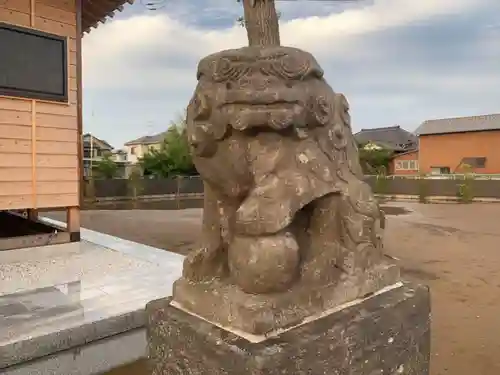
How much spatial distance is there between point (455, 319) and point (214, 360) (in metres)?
3.09

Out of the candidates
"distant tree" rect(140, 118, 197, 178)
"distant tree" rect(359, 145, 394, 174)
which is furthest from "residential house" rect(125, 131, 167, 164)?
"distant tree" rect(359, 145, 394, 174)

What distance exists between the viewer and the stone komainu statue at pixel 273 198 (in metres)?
1.39

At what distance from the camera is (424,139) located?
23906 mm

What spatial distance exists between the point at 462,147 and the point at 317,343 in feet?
78.7

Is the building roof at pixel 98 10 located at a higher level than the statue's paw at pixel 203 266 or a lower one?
higher

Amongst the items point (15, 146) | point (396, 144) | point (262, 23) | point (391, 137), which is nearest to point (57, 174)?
point (15, 146)

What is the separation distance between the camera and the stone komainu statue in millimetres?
1394

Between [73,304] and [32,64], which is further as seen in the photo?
[32,64]

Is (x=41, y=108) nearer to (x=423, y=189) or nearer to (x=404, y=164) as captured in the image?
(x=423, y=189)

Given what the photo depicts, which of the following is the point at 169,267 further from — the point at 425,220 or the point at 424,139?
the point at 424,139

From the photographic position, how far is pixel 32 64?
14.7ft

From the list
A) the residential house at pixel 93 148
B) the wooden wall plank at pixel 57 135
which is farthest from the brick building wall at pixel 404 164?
the wooden wall plank at pixel 57 135

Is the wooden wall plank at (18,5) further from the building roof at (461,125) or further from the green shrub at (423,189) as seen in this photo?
the building roof at (461,125)

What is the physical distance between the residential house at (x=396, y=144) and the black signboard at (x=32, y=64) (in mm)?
21921
